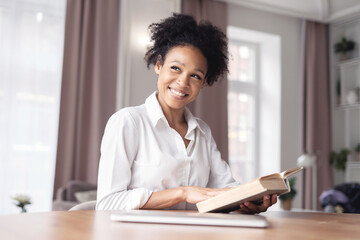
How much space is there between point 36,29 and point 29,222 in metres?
3.75

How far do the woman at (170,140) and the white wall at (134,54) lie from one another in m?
2.94

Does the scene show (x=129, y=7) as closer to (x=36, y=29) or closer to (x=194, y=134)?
(x=36, y=29)

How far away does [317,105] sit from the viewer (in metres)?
6.05

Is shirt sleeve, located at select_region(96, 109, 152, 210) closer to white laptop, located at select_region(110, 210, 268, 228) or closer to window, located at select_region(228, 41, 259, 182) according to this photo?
white laptop, located at select_region(110, 210, 268, 228)

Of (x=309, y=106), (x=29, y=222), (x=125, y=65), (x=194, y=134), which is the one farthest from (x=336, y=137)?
(x=29, y=222)

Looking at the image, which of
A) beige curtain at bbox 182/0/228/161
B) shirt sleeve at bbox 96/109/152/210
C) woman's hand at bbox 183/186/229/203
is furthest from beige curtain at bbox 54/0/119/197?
woman's hand at bbox 183/186/229/203

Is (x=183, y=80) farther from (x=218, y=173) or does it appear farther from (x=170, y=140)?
(x=218, y=173)

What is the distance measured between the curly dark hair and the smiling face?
0.03m

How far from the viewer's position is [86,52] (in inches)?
176

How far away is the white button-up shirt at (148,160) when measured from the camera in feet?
4.35

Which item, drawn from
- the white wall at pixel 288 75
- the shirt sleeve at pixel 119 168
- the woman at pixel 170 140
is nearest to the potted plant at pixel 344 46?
the white wall at pixel 288 75

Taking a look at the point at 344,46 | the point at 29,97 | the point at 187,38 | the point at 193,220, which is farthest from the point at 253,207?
the point at 344,46

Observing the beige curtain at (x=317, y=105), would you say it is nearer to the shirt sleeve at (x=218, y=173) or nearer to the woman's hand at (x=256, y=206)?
the shirt sleeve at (x=218, y=173)

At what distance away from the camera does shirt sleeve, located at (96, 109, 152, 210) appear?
50.4 inches
